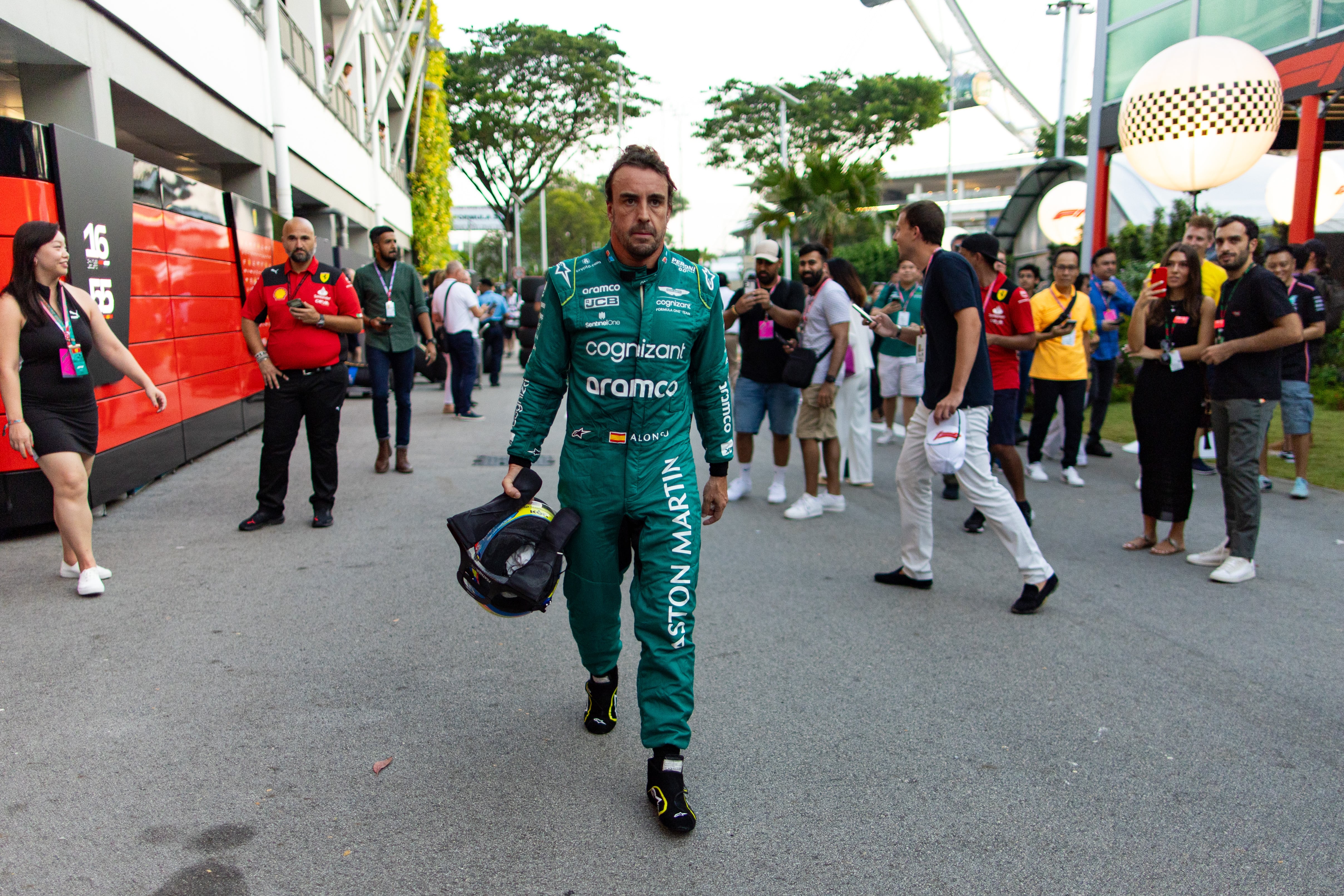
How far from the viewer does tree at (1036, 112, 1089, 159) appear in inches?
2228

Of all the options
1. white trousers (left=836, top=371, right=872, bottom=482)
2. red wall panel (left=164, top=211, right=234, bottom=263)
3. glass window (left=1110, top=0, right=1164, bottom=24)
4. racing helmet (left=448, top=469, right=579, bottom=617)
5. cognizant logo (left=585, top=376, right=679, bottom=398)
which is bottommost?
white trousers (left=836, top=371, right=872, bottom=482)

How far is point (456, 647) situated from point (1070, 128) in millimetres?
61030

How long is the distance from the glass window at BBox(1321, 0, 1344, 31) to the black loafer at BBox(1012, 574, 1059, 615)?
33.8 feet

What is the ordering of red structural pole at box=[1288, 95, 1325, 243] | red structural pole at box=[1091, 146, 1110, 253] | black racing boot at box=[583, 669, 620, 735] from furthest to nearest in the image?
red structural pole at box=[1091, 146, 1110, 253] → red structural pole at box=[1288, 95, 1325, 243] → black racing boot at box=[583, 669, 620, 735]

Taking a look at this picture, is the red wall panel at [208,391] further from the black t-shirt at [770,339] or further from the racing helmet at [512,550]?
the racing helmet at [512,550]

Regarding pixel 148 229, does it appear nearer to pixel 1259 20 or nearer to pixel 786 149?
pixel 1259 20

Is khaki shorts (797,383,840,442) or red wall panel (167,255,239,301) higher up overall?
red wall panel (167,255,239,301)

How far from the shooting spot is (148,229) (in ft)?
26.5

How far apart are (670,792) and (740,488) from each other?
5.06 metres

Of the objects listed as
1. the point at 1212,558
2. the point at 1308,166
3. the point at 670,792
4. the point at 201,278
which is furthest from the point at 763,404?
the point at 1308,166

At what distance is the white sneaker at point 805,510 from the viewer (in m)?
7.18

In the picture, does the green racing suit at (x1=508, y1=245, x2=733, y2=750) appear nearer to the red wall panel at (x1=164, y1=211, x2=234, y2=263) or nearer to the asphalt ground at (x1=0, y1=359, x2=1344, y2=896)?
the asphalt ground at (x1=0, y1=359, x2=1344, y2=896)

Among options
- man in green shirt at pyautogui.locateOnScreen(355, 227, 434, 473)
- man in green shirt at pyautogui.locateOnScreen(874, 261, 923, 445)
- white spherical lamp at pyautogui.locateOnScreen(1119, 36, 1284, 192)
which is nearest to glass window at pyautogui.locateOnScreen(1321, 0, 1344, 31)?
white spherical lamp at pyautogui.locateOnScreen(1119, 36, 1284, 192)

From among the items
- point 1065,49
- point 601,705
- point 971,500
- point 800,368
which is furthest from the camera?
point 1065,49
